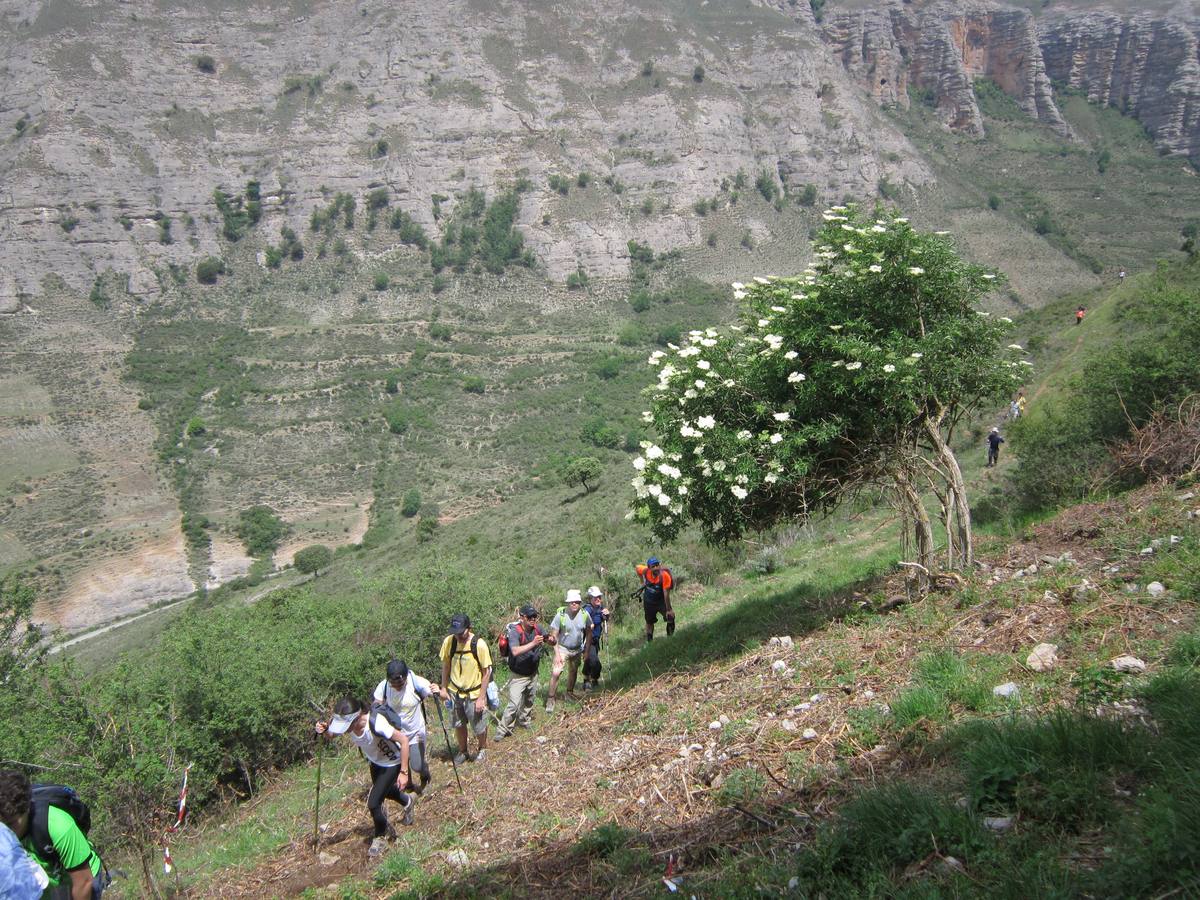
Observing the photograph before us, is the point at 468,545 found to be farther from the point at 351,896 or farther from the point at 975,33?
the point at 975,33

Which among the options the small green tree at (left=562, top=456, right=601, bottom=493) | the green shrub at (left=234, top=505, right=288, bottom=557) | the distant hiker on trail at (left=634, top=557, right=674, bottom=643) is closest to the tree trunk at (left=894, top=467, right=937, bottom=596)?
the distant hiker on trail at (left=634, top=557, right=674, bottom=643)

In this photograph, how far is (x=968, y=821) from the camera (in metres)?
3.44

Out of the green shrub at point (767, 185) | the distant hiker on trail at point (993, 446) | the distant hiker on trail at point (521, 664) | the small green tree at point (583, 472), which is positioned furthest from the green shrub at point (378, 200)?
the distant hiker on trail at point (521, 664)

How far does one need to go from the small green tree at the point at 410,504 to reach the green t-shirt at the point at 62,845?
1709 inches

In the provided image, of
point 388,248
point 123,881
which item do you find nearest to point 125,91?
point 388,248

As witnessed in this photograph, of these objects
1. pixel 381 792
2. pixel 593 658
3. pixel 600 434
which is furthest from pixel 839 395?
pixel 600 434

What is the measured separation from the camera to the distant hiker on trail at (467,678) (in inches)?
297

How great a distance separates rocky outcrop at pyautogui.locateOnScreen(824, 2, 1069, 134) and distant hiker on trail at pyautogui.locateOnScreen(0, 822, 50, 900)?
437ft

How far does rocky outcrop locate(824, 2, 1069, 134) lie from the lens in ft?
380

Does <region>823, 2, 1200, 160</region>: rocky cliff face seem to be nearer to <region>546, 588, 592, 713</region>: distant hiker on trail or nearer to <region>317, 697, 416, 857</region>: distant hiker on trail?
<region>546, 588, 592, 713</region>: distant hiker on trail

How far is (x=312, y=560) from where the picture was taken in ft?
138

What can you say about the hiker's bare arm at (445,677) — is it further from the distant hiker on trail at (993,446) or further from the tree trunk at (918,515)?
the distant hiker on trail at (993,446)

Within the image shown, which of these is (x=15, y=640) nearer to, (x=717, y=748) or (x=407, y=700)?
(x=407, y=700)

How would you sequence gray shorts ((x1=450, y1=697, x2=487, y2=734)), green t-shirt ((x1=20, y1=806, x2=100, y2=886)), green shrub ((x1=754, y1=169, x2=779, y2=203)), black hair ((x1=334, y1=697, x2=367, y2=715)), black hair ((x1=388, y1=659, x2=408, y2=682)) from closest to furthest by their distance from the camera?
1. green t-shirt ((x1=20, y1=806, x2=100, y2=886))
2. black hair ((x1=334, y1=697, x2=367, y2=715))
3. black hair ((x1=388, y1=659, x2=408, y2=682))
4. gray shorts ((x1=450, y1=697, x2=487, y2=734))
5. green shrub ((x1=754, y1=169, x2=779, y2=203))
